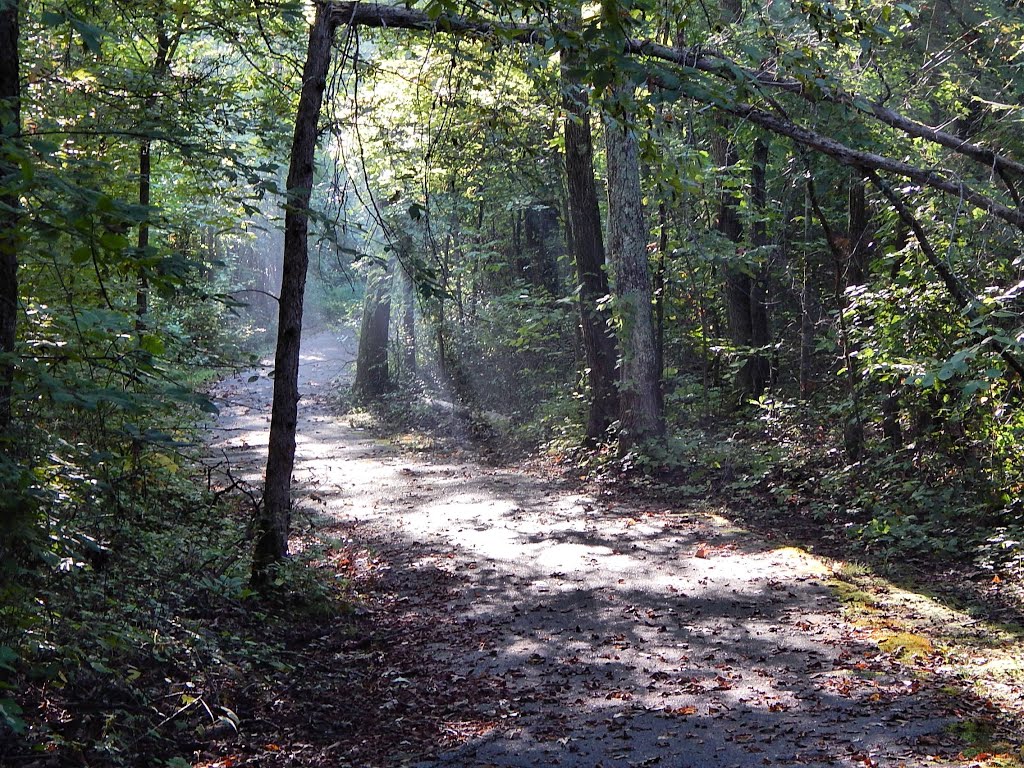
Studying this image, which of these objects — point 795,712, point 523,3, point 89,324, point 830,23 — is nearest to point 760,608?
point 795,712

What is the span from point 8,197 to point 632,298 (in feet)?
32.1

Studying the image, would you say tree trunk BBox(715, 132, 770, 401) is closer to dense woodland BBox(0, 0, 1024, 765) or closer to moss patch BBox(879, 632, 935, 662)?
dense woodland BBox(0, 0, 1024, 765)

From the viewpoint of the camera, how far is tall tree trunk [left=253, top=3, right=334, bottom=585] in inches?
289

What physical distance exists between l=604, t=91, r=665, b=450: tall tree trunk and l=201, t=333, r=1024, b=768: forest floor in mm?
2588

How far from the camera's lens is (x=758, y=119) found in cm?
690

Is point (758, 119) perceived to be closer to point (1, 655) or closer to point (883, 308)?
point (883, 308)

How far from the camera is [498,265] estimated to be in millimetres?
21469

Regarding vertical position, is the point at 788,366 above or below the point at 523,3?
below

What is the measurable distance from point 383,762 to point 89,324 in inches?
105

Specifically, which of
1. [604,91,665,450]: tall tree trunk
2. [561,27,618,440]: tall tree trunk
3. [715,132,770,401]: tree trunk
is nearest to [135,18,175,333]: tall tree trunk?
[604,91,665,450]: tall tree trunk

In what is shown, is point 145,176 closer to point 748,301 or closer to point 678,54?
point 678,54

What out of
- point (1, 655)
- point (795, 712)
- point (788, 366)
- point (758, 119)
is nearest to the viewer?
point (1, 655)

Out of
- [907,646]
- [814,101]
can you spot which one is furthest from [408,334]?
[907,646]

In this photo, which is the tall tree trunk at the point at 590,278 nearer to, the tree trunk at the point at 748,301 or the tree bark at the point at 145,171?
the tree trunk at the point at 748,301
